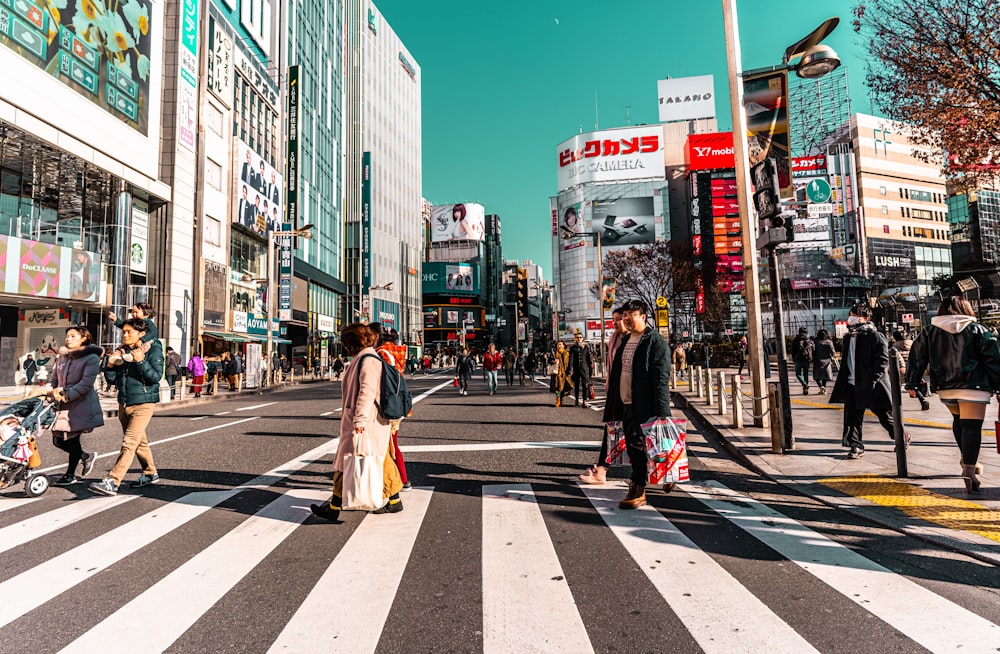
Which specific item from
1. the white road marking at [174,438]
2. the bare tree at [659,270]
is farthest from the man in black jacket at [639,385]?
the bare tree at [659,270]

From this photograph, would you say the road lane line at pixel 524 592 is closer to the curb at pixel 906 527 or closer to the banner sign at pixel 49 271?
the curb at pixel 906 527

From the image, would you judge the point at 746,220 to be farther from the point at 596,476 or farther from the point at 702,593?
the point at 702,593

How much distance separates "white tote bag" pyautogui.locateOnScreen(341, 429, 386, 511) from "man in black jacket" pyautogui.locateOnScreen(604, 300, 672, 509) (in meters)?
1.99

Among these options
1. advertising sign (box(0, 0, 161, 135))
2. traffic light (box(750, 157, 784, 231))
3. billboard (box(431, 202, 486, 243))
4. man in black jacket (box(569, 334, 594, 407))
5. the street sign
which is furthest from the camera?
billboard (box(431, 202, 486, 243))

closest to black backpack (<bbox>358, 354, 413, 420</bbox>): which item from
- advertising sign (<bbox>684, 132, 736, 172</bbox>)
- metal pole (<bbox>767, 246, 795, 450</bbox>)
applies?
metal pole (<bbox>767, 246, 795, 450</bbox>)

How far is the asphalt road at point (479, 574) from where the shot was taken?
2617 millimetres

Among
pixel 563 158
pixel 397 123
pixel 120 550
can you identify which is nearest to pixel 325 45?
pixel 397 123

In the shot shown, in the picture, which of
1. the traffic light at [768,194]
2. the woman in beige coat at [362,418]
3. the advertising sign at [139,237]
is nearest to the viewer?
the woman in beige coat at [362,418]

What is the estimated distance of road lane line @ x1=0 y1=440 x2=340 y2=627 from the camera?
315cm

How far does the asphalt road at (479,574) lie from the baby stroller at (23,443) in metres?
0.21

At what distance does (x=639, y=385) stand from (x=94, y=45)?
2668cm

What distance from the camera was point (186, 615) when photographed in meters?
2.88

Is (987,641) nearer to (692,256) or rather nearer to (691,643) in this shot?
(691,643)

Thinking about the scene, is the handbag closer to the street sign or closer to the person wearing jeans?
the person wearing jeans
